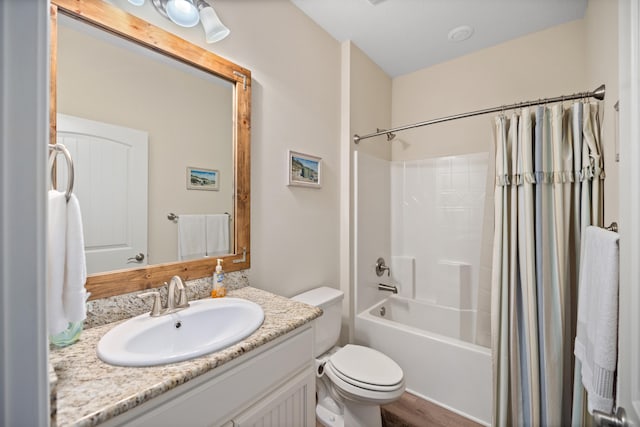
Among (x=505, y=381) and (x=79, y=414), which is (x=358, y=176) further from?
(x=79, y=414)

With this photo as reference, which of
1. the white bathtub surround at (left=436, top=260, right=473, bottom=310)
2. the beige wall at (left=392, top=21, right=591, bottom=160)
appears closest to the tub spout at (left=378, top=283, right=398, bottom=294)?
the white bathtub surround at (left=436, top=260, right=473, bottom=310)

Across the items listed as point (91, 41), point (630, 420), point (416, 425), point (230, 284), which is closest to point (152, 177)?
point (91, 41)

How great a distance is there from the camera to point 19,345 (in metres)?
0.29

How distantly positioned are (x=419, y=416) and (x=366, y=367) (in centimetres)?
59

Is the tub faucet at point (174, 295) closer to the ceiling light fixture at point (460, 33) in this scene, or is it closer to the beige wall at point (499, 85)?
the beige wall at point (499, 85)

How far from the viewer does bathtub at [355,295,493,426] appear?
1565 mm

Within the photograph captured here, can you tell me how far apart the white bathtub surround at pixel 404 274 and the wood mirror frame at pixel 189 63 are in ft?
5.22

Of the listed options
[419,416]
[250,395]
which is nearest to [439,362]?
[419,416]

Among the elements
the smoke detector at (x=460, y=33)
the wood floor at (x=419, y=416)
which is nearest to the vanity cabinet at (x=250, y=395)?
the wood floor at (x=419, y=416)

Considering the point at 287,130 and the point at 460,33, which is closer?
the point at 287,130

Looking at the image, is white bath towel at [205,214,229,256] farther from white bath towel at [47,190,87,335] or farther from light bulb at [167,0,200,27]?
light bulb at [167,0,200,27]

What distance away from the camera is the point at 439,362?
169cm

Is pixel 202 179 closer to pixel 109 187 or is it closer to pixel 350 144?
pixel 109 187

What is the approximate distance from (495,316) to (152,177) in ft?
6.12
